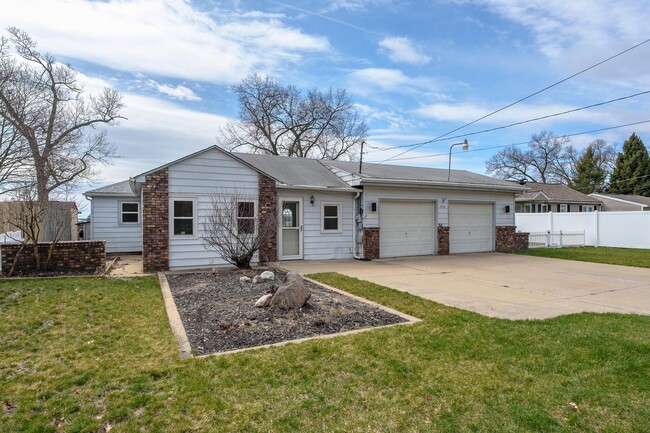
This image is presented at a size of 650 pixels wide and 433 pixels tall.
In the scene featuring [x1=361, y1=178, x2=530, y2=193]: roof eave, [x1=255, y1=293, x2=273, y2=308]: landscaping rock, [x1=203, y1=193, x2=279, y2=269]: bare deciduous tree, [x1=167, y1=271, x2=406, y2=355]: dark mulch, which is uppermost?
[x1=361, y1=178, x2=530, y2=193]: roof eave

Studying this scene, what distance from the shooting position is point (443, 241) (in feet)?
47.6

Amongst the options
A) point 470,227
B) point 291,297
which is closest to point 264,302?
point 291,297

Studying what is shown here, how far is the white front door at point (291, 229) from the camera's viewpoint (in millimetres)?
12195

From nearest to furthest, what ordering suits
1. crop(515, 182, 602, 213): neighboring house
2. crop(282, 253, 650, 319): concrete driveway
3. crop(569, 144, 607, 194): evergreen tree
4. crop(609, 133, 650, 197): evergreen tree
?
1. crop(282, 253, 650, 319): concrete driveway
2. crop(515, 182, 602, 213): neighboring house
3. crop(609, 133, 650, 197): evergreen tree
4. crop(569, 144, 607, 194): evergreen tree

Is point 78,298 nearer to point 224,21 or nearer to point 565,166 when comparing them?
point 224,21

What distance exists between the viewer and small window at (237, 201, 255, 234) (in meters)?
10.3

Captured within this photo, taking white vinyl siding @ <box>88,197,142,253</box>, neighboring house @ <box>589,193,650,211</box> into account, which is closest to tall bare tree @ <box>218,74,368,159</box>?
white vinyl siding @ <box>88,197,142,253</box>

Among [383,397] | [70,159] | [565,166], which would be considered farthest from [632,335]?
[565,166]

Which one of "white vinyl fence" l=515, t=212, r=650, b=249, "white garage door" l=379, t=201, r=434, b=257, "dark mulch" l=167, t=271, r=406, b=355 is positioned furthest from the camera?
"white vinyl fence" l=515, t=212, r=650, b=249

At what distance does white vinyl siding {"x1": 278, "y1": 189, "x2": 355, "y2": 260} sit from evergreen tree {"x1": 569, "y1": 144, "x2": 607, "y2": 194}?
41.8 metres

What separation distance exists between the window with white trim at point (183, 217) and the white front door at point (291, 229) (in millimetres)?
2721

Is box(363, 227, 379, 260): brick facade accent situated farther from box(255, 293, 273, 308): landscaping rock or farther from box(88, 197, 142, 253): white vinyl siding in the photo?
box(88, 197, 142, 253): white vinyl siding

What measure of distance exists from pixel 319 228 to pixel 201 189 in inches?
154

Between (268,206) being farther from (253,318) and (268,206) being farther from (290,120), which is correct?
(290,120)
